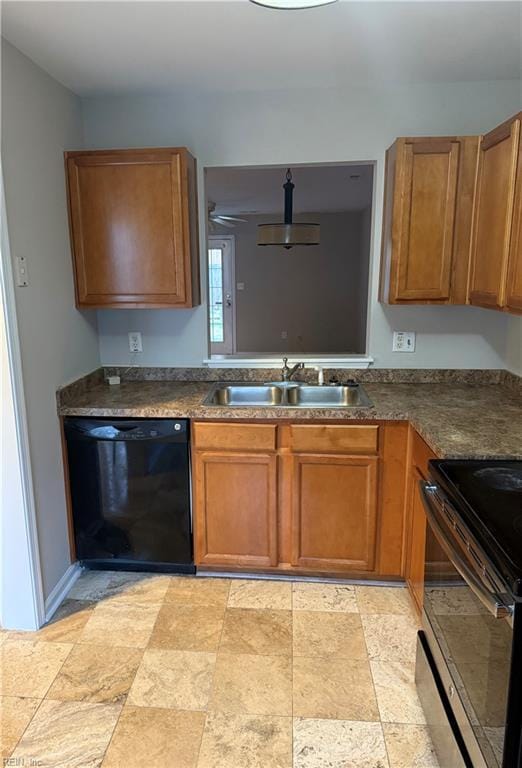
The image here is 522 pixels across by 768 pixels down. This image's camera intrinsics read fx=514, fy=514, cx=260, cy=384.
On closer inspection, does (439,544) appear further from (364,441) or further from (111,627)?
(111,627)

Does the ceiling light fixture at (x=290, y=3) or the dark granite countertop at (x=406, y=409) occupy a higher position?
the ceiling light fixture at (x=290, y=3)

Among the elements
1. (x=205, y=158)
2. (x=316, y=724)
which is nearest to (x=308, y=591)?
(x=316, y=724)

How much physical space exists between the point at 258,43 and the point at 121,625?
8.24ft

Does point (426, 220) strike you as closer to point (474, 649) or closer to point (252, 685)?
point (474, 649)

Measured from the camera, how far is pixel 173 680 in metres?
1.95

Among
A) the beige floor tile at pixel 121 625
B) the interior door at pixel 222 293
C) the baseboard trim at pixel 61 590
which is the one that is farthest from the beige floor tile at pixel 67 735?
the interior door at pixel 222 293

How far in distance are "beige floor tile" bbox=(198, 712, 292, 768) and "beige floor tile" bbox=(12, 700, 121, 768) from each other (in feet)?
1.13

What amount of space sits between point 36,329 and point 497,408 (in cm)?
210

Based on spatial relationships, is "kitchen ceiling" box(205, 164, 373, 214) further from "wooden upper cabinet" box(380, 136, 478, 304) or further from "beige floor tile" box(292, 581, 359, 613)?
"beige floor tile" box(292, 581, 359, 613)

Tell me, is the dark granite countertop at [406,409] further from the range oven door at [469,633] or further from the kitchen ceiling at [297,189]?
the kitchen ceiling at [297,189]

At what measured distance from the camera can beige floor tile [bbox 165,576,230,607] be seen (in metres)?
2.42

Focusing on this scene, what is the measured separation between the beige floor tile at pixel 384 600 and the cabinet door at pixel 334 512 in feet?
0.39

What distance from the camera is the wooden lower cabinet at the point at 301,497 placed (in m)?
2.39

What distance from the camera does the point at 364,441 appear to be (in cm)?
237
